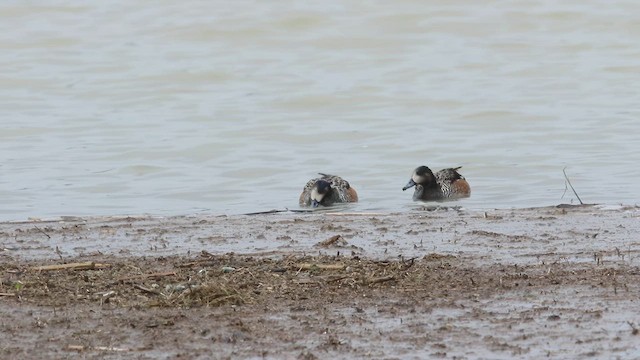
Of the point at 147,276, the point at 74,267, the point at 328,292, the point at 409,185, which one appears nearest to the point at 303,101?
the point at 409,185

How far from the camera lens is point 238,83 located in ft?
76.1

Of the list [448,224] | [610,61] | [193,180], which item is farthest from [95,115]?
[448,224]

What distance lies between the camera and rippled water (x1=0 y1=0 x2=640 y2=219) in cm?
1538

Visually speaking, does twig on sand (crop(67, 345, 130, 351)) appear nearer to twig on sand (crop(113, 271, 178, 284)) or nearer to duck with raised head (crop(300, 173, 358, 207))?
twig on sand (crop(113, 271, 178, 284))

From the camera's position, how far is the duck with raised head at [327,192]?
1396 centimetres

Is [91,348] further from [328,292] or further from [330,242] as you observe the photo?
[330,242]

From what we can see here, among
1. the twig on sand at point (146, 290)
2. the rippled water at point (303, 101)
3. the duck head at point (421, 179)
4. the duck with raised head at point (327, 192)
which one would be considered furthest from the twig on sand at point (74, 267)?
the duck head at point (421, 179)

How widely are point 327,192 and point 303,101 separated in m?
7.50

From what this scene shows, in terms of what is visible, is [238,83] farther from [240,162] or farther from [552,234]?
[552,234]

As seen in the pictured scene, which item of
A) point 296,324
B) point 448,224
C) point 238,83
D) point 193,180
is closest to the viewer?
point 296,324

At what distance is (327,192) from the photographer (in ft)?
46.1

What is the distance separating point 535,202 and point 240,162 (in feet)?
15.4

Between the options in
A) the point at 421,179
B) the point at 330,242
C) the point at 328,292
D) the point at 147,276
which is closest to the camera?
the point at 328,292

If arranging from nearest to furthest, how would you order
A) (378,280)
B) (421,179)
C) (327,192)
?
1. (378,280)
2. (327,192)
3. (421,179)
